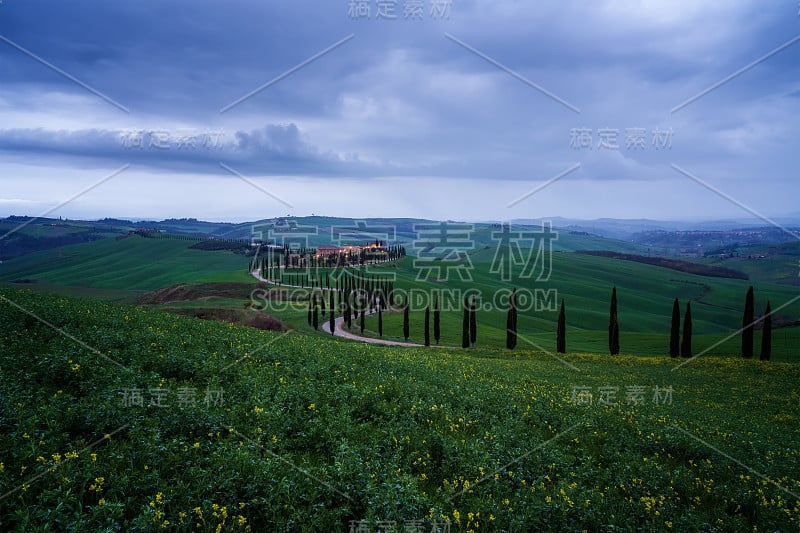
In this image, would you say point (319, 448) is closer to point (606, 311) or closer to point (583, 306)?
point (606, 311)

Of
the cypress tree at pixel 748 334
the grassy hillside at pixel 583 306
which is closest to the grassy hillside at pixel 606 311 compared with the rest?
the grassy hillside at pixel 583 306

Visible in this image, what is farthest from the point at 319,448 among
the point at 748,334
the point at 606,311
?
the point at 606,311

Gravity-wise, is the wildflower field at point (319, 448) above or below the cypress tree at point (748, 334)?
above

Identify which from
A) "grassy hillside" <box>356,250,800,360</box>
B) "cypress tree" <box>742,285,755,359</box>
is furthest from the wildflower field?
"grassy hillside" <box>356,250,800,360</box>

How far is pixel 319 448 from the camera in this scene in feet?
35.0

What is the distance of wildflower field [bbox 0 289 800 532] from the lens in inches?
306

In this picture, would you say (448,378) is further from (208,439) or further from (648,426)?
(208,439)

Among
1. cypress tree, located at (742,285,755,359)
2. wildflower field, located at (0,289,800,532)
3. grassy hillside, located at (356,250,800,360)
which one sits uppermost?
wildflower field, located at (0,289,800,532)

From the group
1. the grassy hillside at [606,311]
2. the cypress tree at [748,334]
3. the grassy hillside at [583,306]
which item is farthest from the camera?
the grassy hillside at [583,306]

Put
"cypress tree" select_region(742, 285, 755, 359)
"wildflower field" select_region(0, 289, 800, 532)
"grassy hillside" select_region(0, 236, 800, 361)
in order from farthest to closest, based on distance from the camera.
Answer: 1. "grassy hillside" select_region(0, 236, 800, 361)
2. "cypress tree" select_region(742, 285, 755, 359)
3. "wildflower field" select_region(0, 289, 800, 532)

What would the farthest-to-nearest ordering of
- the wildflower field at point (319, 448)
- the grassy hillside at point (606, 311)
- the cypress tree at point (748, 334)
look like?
Result: the grassy hillside at point (606, 311) → the cypress tree at point (748, 334) → the wildflower field at point (319, 448)

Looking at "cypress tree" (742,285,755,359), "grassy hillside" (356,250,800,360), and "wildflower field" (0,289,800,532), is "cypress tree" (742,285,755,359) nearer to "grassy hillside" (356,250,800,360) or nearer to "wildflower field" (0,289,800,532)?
"grassy hillside" (356,250,800,360)

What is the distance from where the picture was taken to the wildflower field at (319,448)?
7762 mm

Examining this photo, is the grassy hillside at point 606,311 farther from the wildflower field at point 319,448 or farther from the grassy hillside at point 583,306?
the wildflower field at point 319,448
